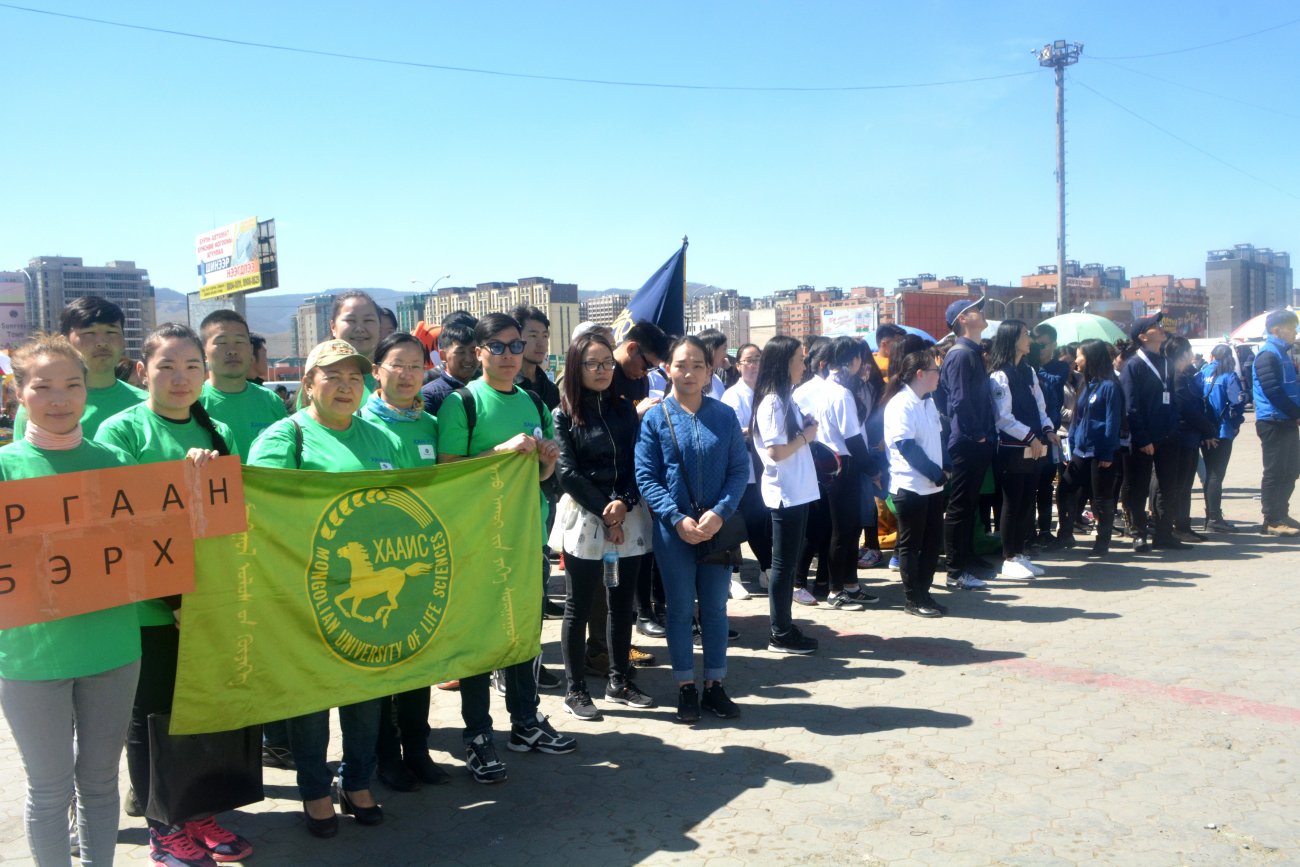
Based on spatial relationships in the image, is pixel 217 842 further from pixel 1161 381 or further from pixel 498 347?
pixel 1161 381

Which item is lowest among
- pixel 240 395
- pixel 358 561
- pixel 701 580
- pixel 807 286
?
pixel 701 580

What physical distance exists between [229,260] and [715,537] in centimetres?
4321

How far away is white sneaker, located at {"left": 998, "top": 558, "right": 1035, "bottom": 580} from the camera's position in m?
8.77

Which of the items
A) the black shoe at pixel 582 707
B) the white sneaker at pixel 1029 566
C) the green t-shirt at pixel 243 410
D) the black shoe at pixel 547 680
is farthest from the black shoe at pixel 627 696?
the white sneaker at pixel 1029 566

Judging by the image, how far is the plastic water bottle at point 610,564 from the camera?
5.28 meters

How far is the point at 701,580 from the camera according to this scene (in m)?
5.31

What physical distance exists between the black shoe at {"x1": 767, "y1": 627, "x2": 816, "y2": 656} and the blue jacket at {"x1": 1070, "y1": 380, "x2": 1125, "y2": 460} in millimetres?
4475

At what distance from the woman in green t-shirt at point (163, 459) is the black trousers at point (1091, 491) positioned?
827 cm

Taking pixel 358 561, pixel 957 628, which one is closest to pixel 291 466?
pixel 358 561

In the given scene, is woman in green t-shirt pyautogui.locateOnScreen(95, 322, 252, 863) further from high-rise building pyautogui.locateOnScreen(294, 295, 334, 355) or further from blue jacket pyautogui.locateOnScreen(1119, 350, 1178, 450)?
high-rise building pyautogui.locateOnScreen(294, 295, 334, 355)

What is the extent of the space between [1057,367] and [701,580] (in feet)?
23.0

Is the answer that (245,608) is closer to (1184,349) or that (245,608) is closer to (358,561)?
(358,561)

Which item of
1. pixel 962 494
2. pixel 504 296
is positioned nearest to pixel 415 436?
pixel 962 494

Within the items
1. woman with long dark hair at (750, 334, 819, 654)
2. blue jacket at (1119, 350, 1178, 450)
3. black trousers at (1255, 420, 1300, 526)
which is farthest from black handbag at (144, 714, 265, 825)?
black trousers at (1255, 420, 1300, 526)
